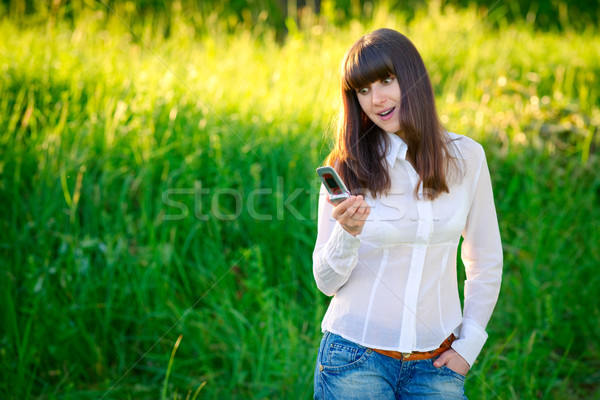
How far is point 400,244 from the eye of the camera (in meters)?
1.58

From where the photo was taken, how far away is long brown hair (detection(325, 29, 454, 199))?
1612mm

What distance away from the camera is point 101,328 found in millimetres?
2982

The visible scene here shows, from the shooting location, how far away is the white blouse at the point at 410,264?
5.09ft

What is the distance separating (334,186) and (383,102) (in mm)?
355

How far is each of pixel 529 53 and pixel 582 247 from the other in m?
2.96

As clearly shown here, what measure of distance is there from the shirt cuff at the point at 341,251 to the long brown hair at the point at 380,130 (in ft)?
0.61

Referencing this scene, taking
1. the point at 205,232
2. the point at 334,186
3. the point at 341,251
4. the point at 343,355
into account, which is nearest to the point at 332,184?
the point at 334,186

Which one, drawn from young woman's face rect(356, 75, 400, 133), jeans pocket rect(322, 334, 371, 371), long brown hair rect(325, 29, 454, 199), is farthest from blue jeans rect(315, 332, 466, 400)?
young woman's face rect(356, 75, 400, 133)

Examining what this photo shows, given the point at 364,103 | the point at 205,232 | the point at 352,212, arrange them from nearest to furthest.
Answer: the point at 352,212, the point at 364,103, the point at 205,232

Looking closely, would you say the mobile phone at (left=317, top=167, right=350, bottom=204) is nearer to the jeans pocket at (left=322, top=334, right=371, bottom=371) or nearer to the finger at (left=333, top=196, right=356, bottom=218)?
the finger at (left=333, top=196, right=356, bottom=218)

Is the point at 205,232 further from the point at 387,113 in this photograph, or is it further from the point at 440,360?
the point at 440,360

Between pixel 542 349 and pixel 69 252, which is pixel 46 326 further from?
pixel 542 349

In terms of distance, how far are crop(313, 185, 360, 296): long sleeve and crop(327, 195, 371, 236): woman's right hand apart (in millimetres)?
42

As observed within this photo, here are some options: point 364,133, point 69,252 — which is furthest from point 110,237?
point 364,133
